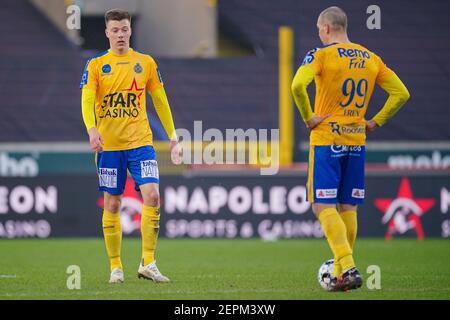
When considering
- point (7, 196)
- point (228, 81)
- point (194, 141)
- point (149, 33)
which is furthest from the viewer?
point (149, 33)

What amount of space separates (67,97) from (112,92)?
10.9m

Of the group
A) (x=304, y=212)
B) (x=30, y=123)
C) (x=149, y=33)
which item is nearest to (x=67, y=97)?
(x=30, y=123)

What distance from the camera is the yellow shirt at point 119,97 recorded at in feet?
26.0

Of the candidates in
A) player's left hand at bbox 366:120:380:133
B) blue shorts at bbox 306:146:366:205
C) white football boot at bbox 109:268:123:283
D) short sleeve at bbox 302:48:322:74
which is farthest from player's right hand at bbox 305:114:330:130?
white football boot at bbox 109:268:123:283

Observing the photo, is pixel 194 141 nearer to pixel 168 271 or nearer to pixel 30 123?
pixel 30 123

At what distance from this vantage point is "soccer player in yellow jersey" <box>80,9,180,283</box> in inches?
313

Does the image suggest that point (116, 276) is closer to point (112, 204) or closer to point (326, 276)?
point (112, 204)

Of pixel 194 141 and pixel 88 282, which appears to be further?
pixel 194 141

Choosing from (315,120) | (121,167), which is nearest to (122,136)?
(121,167)

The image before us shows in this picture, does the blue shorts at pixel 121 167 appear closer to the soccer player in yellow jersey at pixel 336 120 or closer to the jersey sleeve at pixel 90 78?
the jersey sleeve at pixel 90 78

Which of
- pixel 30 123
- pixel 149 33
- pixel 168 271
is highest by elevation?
pixel 149 33

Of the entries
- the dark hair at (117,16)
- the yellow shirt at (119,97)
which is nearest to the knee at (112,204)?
the yellow shirt at (119,97)

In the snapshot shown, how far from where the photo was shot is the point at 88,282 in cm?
804

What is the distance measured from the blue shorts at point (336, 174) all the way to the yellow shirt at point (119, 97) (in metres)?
1.42
